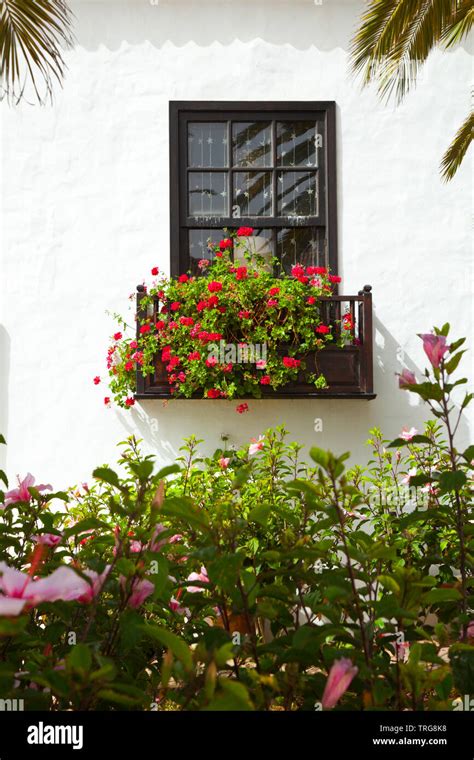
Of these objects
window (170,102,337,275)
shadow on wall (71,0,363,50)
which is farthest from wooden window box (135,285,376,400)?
shadow on wall (71,0,363,50)

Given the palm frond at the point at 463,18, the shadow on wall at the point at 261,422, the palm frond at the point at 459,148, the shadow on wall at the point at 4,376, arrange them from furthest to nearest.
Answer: the shadow on wall at the point at 4,376
the shadow on wall at the point at 261,422
the palm frond at the point at 459,148
the palm frond at the point at 463,18

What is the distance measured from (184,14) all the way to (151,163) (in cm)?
124

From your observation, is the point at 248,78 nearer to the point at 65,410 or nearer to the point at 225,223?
the point at 225,223

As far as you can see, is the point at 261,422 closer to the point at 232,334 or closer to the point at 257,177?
the point at 232,334

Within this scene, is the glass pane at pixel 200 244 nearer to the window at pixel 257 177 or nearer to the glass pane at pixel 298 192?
the window at pixel 257 177

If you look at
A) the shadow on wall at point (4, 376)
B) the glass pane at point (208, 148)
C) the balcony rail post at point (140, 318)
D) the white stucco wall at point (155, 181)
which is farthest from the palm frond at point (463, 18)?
the shadow on wall at point (4, 376)

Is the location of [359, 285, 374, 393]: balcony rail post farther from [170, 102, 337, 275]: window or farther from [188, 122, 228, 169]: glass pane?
[188, 122, 228, 169]: glass pane

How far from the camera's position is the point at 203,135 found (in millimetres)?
6035

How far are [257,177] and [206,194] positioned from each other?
43 centimetres

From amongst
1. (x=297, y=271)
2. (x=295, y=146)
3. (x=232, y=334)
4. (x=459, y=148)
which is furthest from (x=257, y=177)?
(x=459, y=148)

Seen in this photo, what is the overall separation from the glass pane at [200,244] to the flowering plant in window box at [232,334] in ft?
1.32

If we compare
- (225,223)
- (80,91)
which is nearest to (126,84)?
(80,91)

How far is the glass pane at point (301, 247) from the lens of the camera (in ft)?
19.7

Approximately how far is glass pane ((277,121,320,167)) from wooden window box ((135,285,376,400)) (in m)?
1.26
